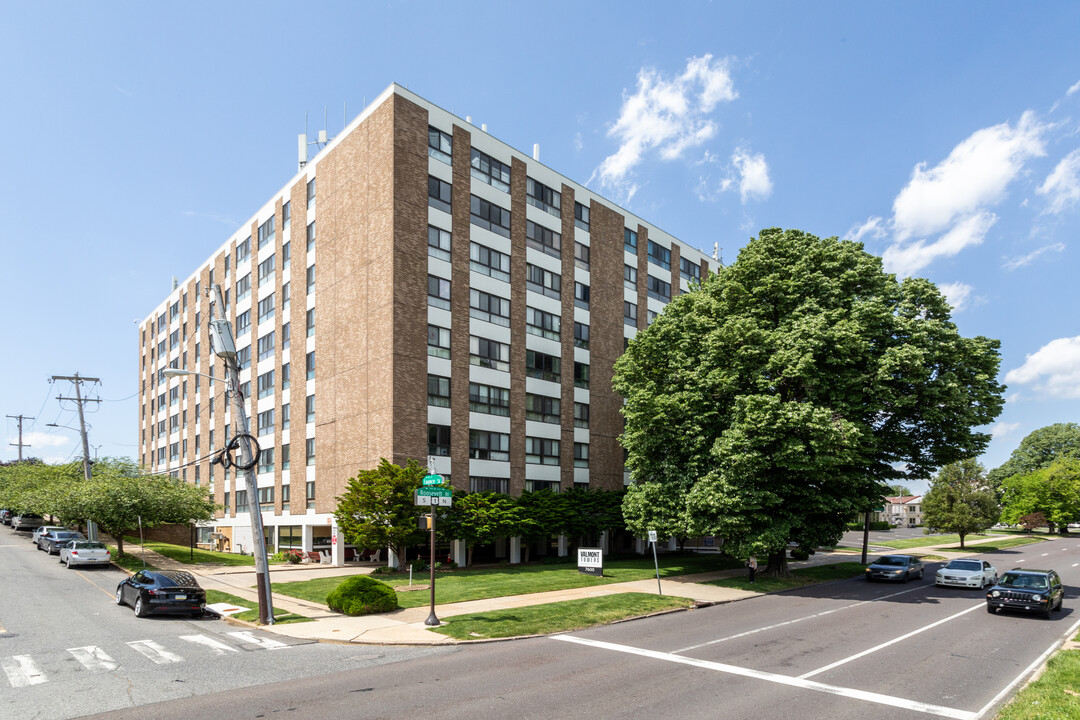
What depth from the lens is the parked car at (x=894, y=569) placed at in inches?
1276

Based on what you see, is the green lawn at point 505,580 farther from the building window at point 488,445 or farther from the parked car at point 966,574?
the parked car at point 966,574

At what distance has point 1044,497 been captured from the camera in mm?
84250

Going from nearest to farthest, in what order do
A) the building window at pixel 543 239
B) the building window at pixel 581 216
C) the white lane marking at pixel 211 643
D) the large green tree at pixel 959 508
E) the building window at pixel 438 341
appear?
the white lane marking at pixel 211 643 → the building window at pixel 438 341 → the building window at pixel 543 239 → the building window at pixel 581 216 → the large green tree at pixel 959 508

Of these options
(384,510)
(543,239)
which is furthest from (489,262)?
(384,510)

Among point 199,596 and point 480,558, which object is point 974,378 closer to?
point 480,558

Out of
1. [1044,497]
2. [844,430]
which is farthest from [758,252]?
[1044,497]

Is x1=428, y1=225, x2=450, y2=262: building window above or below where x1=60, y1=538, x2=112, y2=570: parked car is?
above

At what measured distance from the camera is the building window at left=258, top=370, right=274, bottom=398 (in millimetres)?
46594

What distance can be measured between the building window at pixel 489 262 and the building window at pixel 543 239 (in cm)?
260

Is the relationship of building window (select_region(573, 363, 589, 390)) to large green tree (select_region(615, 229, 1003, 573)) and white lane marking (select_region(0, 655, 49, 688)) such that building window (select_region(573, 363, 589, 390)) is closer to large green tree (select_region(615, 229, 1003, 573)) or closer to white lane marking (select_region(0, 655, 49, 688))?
large green tree (select_region(615, 229, 1003, 573))

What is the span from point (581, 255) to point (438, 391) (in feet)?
51.8

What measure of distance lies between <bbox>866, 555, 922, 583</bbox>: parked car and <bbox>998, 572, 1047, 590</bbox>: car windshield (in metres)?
9.95

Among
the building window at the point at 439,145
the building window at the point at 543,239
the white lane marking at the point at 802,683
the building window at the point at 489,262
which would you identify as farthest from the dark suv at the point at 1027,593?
the building window at the point at 439,145

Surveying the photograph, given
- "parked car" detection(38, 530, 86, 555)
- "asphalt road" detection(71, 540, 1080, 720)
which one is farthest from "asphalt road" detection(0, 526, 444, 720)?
"parked car" detection(38, 530, 86, 555)
